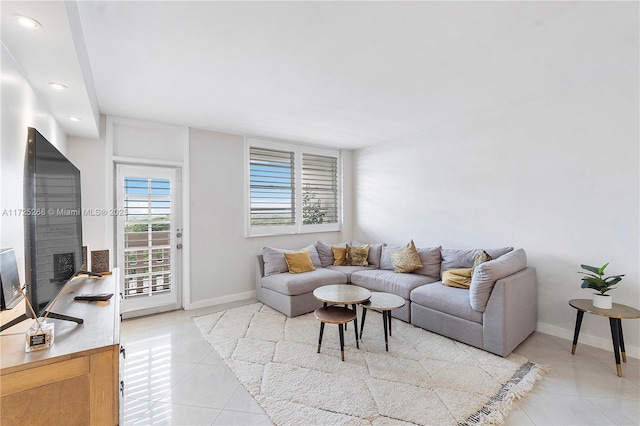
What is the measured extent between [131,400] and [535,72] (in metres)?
4.21

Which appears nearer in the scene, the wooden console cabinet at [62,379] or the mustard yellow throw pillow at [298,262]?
the wooden console cabinet at [62,379]

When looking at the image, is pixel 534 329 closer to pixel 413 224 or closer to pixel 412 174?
pixel 413 224

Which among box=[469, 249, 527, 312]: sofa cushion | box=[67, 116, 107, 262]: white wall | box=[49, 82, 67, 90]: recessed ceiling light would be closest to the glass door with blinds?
box=[67, 116, 107, 262]: white wall

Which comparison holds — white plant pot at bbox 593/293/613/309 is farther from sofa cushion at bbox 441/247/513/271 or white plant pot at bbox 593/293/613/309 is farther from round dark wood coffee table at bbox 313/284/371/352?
round dark wood coffee table at bbox 313/284/371/352

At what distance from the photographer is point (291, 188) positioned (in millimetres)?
5168

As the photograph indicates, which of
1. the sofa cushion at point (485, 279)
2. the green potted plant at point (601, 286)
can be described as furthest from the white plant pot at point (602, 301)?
the sofa cushion at point (485, 279)

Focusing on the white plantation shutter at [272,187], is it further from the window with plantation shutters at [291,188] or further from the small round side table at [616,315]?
the small round side table at [616,315]

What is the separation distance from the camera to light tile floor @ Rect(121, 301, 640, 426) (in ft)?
6.43

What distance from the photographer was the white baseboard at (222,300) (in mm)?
4137

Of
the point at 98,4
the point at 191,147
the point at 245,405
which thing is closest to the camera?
the point at 98,4

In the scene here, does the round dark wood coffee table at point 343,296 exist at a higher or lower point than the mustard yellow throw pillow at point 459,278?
lower

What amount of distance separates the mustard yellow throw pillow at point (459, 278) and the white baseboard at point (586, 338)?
2.98ft

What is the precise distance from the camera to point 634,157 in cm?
272

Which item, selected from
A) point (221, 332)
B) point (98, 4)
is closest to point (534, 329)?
point (221, 332)
